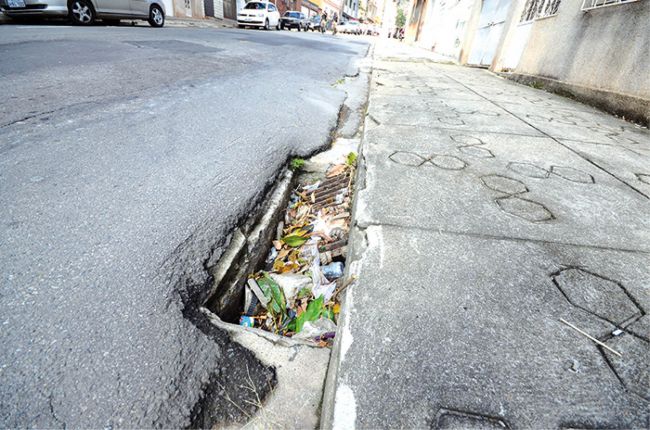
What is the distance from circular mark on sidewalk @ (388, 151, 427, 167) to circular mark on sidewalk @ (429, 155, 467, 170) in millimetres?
77

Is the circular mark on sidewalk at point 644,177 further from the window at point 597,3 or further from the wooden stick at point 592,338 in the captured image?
the window at point 597,3

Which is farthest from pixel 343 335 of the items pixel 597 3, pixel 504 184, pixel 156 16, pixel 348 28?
pixel 348 28

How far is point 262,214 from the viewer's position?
5.40 ft

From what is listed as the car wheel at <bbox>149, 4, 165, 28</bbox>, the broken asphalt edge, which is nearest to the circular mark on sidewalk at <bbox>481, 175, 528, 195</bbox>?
the broken asphalt edge

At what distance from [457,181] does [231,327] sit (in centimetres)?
138

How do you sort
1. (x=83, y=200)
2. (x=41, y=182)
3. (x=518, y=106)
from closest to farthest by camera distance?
(x=83, y=200), (x=41, y=182), (x=518, y=106)

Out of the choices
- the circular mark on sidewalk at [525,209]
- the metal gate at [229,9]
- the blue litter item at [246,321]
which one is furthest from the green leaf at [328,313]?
the metal gate at [229,9]

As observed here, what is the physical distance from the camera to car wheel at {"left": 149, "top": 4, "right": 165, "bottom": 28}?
32.1 feet

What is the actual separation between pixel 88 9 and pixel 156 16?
2.19m

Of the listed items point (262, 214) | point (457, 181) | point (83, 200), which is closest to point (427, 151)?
point (457, 181)

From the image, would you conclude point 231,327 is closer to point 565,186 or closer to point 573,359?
point 573,359

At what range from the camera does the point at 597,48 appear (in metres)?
4.37

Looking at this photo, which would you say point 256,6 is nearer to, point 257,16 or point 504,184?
point 257,16

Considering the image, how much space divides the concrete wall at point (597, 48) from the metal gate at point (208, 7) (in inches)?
810
